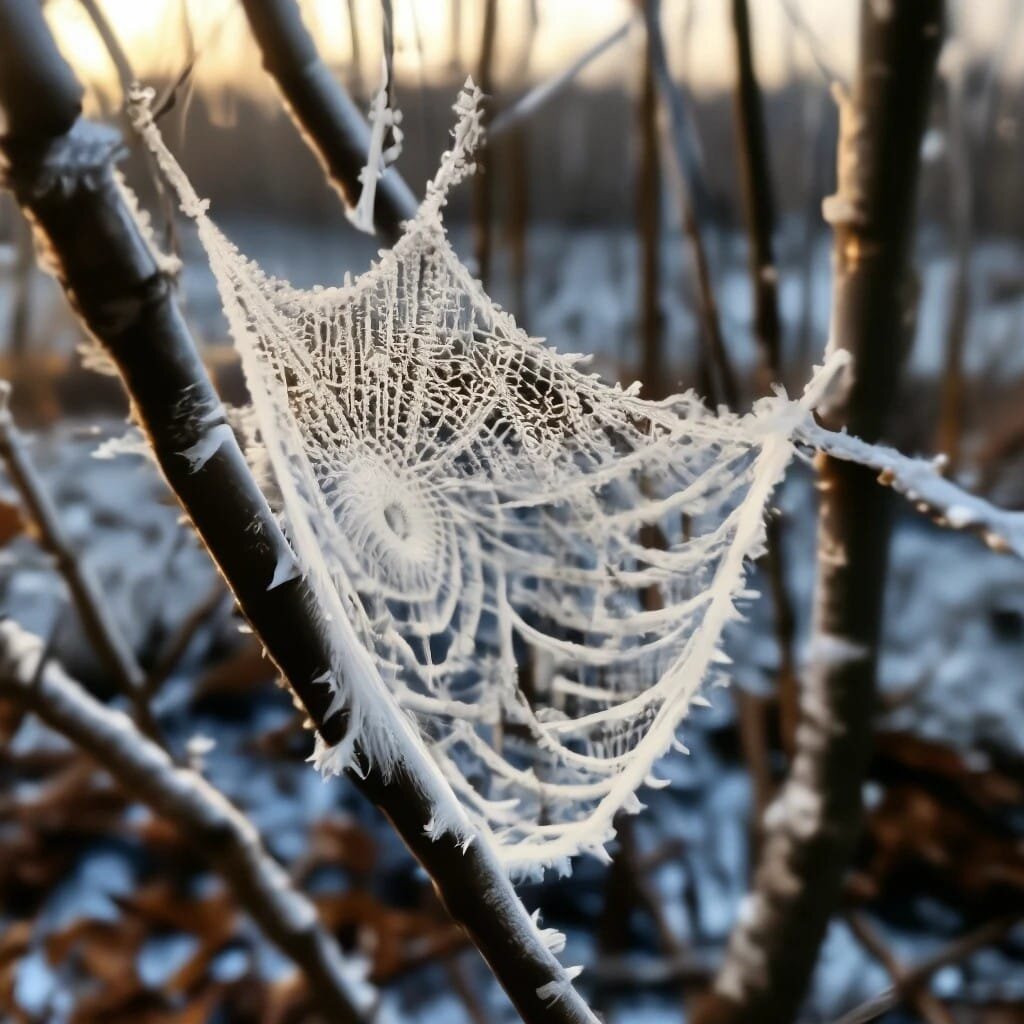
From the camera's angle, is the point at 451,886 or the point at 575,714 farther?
the point at 575,714

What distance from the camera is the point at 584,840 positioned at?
0.28 meters

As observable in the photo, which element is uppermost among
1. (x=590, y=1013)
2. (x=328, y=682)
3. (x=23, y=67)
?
(x=23, y=67)

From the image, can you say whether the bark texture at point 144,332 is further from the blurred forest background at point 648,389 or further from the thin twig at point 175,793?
the thin twig at point 175,793

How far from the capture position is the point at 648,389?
347 mm

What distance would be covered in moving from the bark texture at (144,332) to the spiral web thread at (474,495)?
10mm

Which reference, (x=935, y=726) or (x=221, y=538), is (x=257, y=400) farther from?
(x=935, y=726)

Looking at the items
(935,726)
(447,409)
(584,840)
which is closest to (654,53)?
(447,409)

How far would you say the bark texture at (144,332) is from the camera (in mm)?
162

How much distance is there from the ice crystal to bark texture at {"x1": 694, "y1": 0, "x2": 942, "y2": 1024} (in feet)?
0.12

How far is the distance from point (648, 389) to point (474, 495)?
78mm

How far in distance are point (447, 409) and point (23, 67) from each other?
0.14 meters

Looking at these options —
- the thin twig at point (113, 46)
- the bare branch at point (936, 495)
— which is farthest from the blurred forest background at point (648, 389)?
the bare branch at point (936, 495)

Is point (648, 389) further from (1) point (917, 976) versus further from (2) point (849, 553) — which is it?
(1) point (917, 976)

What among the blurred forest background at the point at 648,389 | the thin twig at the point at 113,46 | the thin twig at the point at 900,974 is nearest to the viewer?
the thin twig at the point at 113,46
